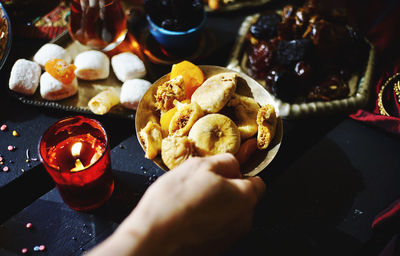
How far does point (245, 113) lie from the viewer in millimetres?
603

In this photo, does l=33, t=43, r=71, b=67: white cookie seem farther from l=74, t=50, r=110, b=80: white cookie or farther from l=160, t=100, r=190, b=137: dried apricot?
l=160, t=100, r=190, b=137: dried apricot

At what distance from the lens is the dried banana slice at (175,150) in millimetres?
533

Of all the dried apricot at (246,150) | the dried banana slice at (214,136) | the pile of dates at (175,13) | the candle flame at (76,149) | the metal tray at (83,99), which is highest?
the pile of dates at (175,13)

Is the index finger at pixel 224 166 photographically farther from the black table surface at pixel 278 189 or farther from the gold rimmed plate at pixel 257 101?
the black table surface at pixel 278 189

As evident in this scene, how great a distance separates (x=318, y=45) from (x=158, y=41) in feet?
1.17

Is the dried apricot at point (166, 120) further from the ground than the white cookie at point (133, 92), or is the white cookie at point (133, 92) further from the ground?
the dried apricot at point (166, 120)

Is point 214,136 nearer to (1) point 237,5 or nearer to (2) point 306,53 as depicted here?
(2) point 306,53

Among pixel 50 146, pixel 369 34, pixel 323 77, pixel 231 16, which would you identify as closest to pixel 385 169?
pixel 323 77

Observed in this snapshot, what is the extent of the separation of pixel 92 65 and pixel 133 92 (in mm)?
120

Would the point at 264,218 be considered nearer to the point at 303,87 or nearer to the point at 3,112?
the point at 303,87

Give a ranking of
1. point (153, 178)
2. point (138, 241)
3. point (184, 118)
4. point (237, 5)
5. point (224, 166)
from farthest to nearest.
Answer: point (237, 5) → point (153, 178) → point (184, 118) → point (224, 166) → point (138, 241)

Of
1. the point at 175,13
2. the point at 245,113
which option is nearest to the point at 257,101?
the point at 245,113

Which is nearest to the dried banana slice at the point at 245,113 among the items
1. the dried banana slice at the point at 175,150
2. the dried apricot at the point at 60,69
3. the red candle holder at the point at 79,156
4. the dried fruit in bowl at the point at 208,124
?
the dried fruit in bowl at the point at 208,124

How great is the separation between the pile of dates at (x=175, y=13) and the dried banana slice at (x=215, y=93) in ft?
0.71
